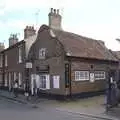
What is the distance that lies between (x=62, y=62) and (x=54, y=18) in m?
6.47

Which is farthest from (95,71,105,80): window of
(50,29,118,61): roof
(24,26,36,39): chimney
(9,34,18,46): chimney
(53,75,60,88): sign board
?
(9,34,18,46): chimney

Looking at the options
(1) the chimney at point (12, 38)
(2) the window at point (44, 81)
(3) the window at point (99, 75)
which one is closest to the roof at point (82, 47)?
(3) the window at point (99, 75)

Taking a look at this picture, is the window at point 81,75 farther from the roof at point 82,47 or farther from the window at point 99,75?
the window at point 99,75

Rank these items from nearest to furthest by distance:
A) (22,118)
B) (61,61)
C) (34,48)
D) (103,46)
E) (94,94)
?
(22,118) → (61,61) → (94,94) → (34,48) → (103,46)

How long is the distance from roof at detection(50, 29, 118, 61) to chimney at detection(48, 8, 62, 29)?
1426mm

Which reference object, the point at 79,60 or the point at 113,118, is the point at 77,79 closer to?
the point at 79,60

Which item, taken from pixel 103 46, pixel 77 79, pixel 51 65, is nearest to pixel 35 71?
pixel 51 65

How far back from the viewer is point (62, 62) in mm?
26922

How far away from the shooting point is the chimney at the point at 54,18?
31.4m

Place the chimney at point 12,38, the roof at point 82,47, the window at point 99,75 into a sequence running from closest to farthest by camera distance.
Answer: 1. the roof at point 82,47
2. the window at point 99,75
3. the chimney at point 12,38

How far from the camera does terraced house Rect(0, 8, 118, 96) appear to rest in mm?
27047

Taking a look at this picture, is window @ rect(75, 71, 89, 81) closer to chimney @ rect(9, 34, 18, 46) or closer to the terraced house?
the terraced house

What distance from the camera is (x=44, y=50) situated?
29938mm

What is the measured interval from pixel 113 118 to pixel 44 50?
571 inches
